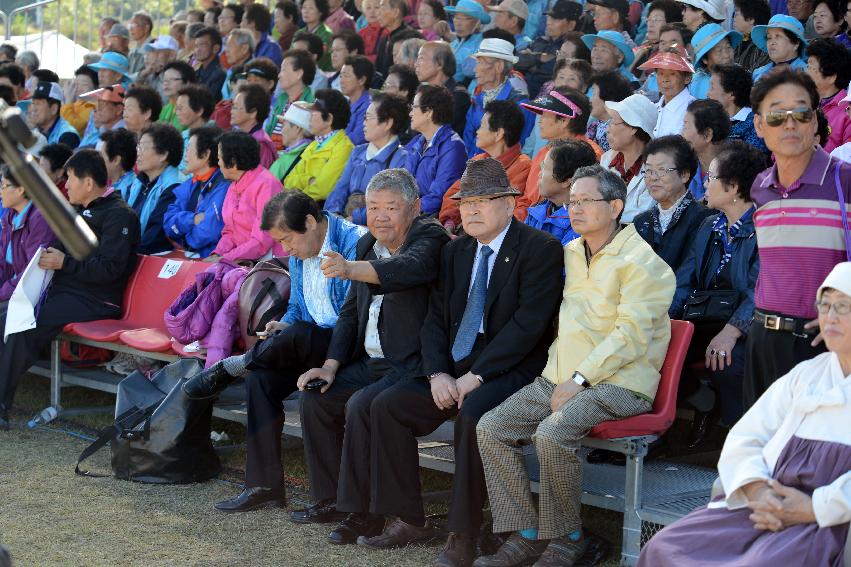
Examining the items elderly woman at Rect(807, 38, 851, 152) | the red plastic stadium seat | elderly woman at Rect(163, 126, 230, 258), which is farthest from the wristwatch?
elderly woman at Rect(163, 126, 230, 258)

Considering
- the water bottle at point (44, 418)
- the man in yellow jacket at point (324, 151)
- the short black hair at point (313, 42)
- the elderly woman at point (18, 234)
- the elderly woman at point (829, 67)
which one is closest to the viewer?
the elderly woman at point (829, 67)

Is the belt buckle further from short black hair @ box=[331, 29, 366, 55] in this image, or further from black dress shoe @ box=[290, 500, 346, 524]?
short black hair @ box=[331, 29, 366, 55]

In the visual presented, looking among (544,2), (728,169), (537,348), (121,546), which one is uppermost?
(544,2)

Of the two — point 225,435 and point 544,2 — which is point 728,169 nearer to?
point 225,435

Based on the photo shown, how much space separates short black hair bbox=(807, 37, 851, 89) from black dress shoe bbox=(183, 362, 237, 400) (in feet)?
12.9

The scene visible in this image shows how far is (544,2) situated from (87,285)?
5712mm

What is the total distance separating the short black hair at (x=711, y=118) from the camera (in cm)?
677

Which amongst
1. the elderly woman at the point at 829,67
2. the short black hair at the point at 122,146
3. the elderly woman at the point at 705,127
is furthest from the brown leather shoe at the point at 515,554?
the short black hair at the point at 122,146

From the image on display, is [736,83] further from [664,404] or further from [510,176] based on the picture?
[664,404]

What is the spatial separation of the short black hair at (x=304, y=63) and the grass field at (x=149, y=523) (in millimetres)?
4304

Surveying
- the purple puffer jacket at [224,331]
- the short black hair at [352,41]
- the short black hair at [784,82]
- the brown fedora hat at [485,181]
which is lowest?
the purple puffer jacket at [224,331]

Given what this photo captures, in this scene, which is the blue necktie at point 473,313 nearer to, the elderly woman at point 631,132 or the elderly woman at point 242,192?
the elderly woman at point 631,132

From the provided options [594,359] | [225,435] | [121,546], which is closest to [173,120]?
[225,435]

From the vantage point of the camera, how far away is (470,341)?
218 inches
